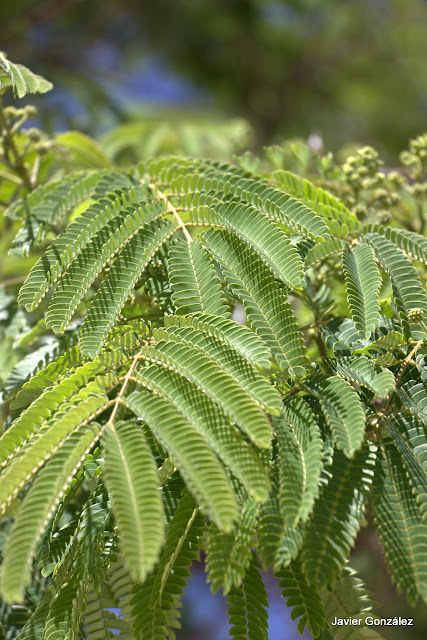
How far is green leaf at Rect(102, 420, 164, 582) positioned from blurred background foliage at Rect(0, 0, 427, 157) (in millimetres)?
5658

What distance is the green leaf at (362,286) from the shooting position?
1.46 metres

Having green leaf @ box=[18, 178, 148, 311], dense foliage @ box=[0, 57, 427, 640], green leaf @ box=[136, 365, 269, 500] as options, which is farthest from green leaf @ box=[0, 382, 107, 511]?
green leaf @ box=[18, 178, 148, 311]

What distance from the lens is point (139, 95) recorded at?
7.29 metres

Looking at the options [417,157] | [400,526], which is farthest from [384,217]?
[400,526]

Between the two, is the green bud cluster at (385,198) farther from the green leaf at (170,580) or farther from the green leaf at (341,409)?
the green leaf at (170,580)

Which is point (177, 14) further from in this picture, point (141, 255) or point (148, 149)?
point (141, 255)

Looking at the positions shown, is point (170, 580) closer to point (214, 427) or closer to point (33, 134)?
point (214, 427)

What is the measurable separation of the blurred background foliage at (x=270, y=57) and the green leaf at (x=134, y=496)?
5658mm

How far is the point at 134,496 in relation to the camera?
1.08m

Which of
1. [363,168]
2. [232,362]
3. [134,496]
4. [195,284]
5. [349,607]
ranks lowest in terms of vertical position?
[349,607]

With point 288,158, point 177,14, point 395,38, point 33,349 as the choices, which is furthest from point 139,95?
point 33,349

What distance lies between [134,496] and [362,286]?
83 centimetres

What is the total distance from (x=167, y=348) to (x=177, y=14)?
6.73 m

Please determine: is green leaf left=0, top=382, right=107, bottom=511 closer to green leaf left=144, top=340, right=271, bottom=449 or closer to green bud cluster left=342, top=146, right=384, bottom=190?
green leaf left=144, top=340, right=271, bottom=449
